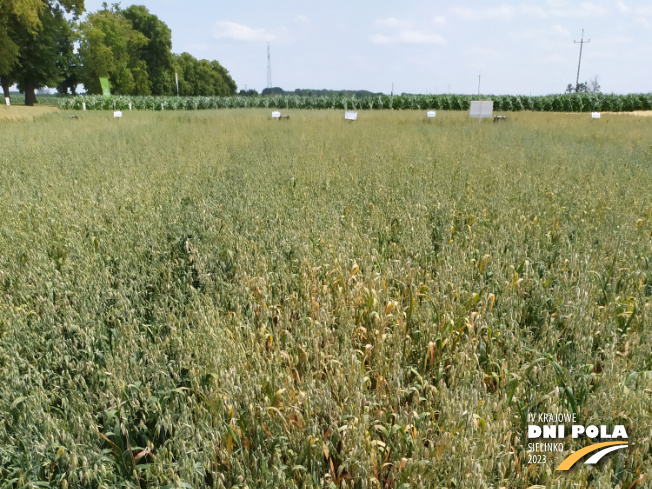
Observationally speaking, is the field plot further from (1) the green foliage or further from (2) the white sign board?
(1) the green foliage

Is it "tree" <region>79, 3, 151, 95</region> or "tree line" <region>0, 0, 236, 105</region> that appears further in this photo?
"tree" <region>79, 3, 151, 95</region>

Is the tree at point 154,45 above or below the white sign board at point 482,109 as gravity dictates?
above

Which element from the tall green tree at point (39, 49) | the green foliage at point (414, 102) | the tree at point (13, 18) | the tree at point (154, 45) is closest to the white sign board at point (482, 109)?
the green foliage at point (414, 102)

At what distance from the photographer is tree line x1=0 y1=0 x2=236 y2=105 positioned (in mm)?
40656

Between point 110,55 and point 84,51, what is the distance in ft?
10.4

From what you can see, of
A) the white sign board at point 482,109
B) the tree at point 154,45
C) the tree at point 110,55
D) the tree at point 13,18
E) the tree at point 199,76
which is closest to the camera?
the white sign board at point 482,109

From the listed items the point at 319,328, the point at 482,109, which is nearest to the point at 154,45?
the point at 482,109

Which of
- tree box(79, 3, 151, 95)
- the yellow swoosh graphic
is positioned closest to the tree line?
tree box(79, 3, 151, 95)

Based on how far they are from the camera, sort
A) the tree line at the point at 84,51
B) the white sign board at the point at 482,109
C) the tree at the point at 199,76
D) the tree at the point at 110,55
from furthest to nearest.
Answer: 1. the tree at the point at 199,76
2. the tree at the point at 110,55
3. the tree line at the point at 84,51
4. the white sign board at the point at 482,109

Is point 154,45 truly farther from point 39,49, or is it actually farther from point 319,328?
point 319,328

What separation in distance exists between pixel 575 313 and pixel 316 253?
6.94ft

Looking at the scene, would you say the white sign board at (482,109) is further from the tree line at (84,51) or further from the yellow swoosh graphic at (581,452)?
the tree line at (84,51)

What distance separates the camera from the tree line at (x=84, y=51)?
40.7 metres

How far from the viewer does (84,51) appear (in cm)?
5325
